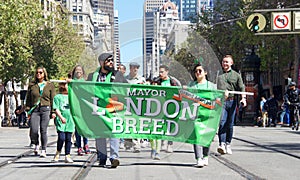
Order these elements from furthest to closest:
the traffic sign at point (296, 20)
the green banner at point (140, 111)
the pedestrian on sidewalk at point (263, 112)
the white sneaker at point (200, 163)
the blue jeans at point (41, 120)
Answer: the pedestrian on sidewalk at point (263, 112), the traffic sign at point (296, 20), the blue jeans at point (41, 120), the white sneaker at point (200, 163), the green banner at point (140, 111)

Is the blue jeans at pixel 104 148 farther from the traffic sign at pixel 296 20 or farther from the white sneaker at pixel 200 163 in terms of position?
the traffic sign at pixel 296 20

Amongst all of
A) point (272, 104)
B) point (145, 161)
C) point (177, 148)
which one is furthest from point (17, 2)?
point (145, 161)

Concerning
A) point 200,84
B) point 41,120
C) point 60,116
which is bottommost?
point 41,120

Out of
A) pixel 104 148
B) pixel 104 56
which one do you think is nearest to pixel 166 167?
pixel 104 148

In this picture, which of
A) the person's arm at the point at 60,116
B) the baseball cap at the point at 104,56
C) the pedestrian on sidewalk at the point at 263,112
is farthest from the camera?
the pedestrian on sidewalk at the point at 263,112

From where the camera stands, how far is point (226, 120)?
13211 millimetres

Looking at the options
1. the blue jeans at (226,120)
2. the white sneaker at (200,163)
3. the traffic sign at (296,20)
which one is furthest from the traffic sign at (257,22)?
the white sneaker at (200,163)

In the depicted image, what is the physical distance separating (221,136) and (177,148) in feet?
7.25

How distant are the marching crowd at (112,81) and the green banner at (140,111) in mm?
372

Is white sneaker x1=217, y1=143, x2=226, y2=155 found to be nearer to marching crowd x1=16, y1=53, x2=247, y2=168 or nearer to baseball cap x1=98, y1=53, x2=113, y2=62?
marching crowd x1=16, y1=53, x2=247, y2=168

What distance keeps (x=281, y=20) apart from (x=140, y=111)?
603 inches

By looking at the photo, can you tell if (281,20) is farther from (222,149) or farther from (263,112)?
(222,149)

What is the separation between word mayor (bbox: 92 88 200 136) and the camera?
10.2 m

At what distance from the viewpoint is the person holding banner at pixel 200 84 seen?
35.6 ft
